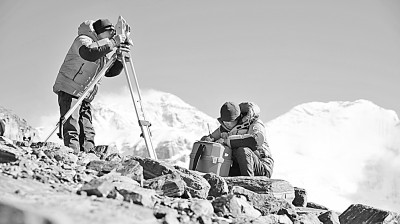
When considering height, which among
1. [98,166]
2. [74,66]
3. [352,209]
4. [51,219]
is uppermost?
[74,66]

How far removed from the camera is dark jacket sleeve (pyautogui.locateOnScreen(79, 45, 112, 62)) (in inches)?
314

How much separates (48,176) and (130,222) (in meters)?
1.47

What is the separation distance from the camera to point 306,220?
5.73 metres

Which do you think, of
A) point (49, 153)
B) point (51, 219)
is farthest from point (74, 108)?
point (51, 219)

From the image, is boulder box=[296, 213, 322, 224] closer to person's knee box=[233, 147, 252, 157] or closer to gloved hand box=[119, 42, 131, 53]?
person's knee box=[233, 147, 252, 157]

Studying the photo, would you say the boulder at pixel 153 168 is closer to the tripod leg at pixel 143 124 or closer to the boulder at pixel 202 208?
the boulder at pixel 202 208

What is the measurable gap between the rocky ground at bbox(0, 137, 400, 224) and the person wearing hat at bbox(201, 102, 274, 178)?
0.80 m

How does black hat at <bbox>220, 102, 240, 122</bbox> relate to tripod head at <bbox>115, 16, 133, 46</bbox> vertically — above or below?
below

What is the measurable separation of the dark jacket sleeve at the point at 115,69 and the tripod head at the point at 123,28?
449 mm

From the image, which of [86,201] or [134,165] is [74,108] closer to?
[134,165]

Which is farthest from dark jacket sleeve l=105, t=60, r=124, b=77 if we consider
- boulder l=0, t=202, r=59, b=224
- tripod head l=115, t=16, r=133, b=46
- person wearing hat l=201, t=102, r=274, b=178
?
boulder l=0, t=202, r=59, b=224

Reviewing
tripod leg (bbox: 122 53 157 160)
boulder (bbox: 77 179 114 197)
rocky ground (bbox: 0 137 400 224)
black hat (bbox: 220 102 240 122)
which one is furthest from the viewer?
black hat (bbox: 220 102 240 122)

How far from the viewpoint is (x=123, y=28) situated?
27.6ft

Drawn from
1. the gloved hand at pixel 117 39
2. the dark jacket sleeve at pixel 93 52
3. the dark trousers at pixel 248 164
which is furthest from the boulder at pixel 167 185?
the gloved hand at pixel 117 39
